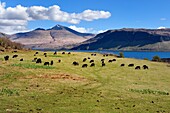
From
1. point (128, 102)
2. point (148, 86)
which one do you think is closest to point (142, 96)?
point (128, 102)

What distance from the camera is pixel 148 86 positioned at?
3888 cm

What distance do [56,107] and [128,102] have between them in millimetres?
7593

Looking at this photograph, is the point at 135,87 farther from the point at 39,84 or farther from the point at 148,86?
the point at 39,84

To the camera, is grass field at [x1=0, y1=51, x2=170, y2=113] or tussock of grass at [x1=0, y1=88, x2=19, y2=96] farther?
tussock of grass at [x1=0, y1=88, x2=19, y2=96]

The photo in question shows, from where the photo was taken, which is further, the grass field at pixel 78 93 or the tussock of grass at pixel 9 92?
the tussock of grass at pixel 9 92

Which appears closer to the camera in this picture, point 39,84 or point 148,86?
point 39,84

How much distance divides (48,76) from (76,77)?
4.32 m

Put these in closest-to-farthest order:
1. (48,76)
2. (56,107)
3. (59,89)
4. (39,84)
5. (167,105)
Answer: (56,107) < (167,105) < (59,89) < (39,84) < (48,76)

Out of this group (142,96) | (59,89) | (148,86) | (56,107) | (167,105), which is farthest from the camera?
(148,86)

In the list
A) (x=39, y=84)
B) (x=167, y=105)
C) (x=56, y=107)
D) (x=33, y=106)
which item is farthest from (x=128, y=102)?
(x=39, y=84)

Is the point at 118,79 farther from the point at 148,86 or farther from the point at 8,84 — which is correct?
the point at 8,84

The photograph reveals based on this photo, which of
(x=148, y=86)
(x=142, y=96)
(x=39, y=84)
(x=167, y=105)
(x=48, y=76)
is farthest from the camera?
(x=48, y=76)

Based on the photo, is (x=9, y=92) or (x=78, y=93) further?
(x=78, y=93)

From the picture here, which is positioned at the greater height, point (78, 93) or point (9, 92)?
point (9, 92)
